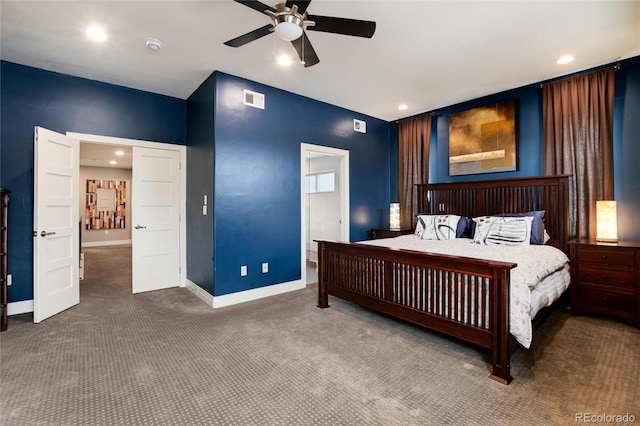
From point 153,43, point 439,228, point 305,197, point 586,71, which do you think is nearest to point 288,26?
point 153,43

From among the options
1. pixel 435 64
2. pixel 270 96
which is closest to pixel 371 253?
pixel 435 64

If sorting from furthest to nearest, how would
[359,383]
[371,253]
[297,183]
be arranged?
[297,183] < [371,253] < [359,383]

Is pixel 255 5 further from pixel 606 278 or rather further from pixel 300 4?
pixel 606 278

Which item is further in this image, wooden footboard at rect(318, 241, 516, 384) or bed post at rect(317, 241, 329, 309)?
bed post at rect(317, 241, 329, 309)

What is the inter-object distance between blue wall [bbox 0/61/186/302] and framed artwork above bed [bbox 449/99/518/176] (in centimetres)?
498

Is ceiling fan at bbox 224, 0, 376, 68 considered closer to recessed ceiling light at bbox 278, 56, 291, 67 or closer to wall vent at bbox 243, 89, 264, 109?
recessed ceiling light at bbox 278, 56, 291, 67

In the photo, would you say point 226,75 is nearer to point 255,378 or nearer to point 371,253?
point 371,253

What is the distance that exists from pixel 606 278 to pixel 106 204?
11.4 meters

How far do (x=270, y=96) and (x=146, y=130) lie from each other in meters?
1.85

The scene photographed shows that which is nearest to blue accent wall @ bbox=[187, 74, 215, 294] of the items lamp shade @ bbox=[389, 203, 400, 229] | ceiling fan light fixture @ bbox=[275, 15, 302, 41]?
ceiling fan light fixture @ bbox=[275, 15, 302, 41]

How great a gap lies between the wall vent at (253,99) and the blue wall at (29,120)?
5.69 feet

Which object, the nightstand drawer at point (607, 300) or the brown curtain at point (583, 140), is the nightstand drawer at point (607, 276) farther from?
the brown curtain at point (583, 140)

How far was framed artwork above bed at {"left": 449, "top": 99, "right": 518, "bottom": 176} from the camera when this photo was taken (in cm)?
408

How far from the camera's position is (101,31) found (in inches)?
105
